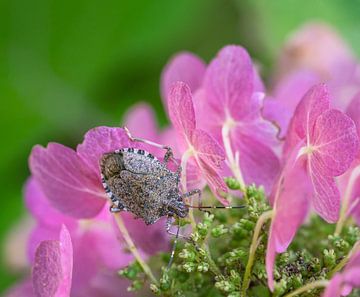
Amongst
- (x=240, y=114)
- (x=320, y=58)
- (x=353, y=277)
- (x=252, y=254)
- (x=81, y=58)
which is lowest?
(x=353, y=277)

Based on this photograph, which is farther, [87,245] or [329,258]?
[87,245]

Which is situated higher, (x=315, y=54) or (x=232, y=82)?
(x=315, y=54)

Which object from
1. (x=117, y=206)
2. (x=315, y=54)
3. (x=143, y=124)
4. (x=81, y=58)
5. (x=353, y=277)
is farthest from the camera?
(x=81, y=58)

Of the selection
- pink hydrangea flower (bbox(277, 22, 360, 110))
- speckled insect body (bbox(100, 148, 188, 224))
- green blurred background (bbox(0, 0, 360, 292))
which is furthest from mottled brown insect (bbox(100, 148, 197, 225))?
green blurred background (bbox(0, 0, 360, 292))

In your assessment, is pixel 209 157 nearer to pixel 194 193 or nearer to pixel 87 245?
pixel 194 193

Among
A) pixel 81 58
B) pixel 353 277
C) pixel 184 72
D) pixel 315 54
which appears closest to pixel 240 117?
pixel 184 72

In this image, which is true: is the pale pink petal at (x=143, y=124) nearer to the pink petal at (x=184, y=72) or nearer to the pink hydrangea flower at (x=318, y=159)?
the pink petal at (x=184, y=72)
